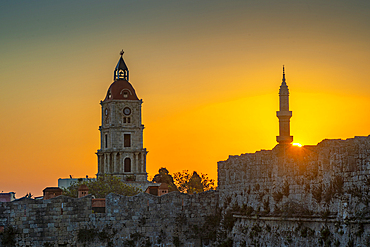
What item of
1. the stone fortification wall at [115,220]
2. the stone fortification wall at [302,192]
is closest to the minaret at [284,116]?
the stone fortification wall at [302,192]

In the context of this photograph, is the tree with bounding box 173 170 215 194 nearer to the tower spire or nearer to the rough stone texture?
the tower spire

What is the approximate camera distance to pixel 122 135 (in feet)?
386

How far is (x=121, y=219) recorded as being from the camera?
40.8 meters

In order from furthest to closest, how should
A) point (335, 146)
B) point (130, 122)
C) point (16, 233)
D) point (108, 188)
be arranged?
point (130, 122)
point (108, 188)
point (16, 233)
point (335, 146)

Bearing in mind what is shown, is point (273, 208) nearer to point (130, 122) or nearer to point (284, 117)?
point (284, 117)

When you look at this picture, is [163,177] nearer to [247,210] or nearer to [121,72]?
[121,72]

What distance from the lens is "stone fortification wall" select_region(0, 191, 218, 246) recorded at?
39000 mm

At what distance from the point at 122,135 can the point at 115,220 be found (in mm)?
77307

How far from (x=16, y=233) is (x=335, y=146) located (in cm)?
1769

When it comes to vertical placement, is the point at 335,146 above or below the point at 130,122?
below

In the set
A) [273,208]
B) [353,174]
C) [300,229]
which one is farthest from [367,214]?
[273,208]

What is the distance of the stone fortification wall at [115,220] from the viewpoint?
39.0 metres

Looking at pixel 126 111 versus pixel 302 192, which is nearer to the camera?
pixel 302 192

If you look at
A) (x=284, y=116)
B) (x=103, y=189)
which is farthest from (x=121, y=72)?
(x=284, y=116)
